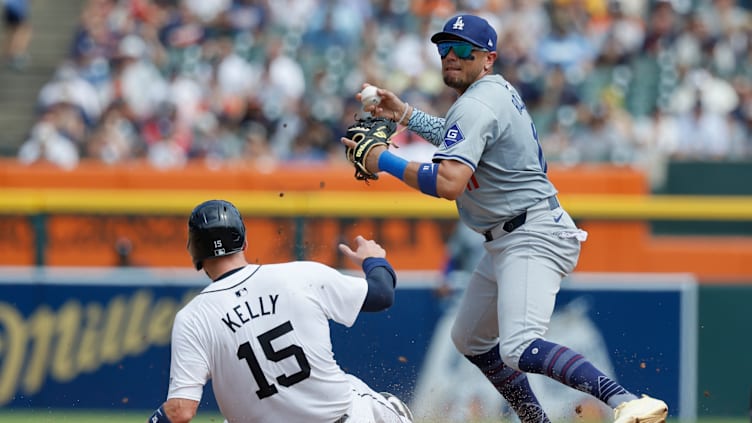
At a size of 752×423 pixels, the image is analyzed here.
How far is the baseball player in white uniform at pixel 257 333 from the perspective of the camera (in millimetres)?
5410

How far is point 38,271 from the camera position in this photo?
11000 mm

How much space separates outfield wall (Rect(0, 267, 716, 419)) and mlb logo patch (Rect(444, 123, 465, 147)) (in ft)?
14.3

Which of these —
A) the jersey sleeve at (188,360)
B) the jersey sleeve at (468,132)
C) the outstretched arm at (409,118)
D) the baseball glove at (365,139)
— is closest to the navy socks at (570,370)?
the jersey sleeve at (468,132)

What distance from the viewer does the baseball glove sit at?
20.5 ft

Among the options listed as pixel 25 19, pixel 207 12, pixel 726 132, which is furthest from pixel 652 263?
pixel 25 19

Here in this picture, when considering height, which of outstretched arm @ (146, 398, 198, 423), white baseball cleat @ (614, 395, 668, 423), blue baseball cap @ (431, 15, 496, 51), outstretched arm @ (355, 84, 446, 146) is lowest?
outstretched arm @ (146, 398, 198, 423)

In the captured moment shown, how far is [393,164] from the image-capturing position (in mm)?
6152

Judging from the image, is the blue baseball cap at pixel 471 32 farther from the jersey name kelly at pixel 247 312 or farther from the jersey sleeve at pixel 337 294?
the jersey name kelly at pixel 247 312

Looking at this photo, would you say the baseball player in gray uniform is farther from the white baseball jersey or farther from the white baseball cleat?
the white baseball jersey

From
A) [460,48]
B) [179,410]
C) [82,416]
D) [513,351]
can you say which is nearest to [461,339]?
[513,351]

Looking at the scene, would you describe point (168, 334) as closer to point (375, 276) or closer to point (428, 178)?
point (428, 178)

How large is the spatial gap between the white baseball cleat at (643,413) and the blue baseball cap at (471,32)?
1.89 m

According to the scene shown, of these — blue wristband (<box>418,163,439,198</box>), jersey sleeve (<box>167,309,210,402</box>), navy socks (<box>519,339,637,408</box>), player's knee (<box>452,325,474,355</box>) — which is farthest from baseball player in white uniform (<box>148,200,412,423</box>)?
player's knee (<box>452,325,474,355</box>)

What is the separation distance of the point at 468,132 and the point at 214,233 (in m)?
1.35
